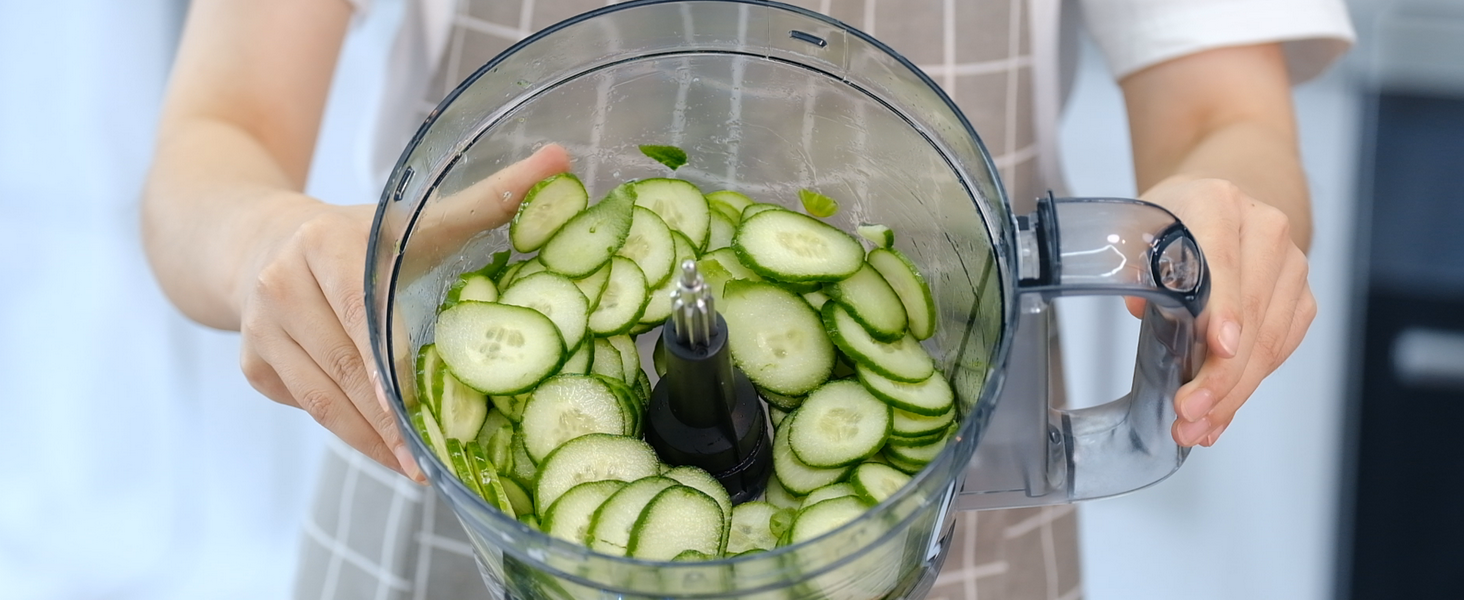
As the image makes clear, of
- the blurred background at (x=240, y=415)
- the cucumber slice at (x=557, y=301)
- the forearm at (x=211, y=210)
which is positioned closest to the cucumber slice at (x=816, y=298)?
the cucumber slice at (x=557, y=301)

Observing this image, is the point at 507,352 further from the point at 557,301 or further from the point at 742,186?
the point at 742,186

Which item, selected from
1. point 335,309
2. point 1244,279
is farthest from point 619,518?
point 1244,279

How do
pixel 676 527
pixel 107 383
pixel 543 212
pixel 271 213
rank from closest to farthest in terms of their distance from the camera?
pixel 676 527
pixel 543 212
pixel 271 213
pixel 107 383

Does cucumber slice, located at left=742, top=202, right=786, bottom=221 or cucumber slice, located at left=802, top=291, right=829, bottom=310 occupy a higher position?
cucumber slice, located at left=742, top=202, right=786, bottom=221

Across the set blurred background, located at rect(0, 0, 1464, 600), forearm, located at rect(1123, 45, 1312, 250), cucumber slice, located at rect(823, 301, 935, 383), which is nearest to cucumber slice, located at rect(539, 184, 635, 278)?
cucumber slice, located at rect(823, 301, 935, 383)

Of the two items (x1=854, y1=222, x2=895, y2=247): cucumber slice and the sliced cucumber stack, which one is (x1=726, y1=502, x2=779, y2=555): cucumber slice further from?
(x1=854, y1=222, x2=895, y2=247): cucumber slice

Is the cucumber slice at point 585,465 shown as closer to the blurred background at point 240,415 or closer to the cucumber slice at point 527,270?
the cucumber slice at point 527,270

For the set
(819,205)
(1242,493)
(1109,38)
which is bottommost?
(1242,493)
